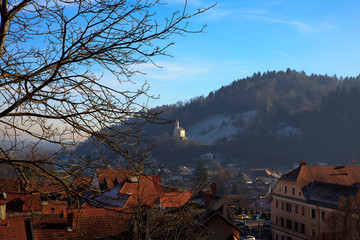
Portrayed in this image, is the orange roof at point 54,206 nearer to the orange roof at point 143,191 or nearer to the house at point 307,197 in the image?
the orange roof at point 143,191

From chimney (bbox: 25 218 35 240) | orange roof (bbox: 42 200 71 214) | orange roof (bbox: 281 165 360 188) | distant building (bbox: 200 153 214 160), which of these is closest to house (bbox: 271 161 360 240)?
orange roof (bbox: 281 165 360 188)

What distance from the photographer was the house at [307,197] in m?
32.3

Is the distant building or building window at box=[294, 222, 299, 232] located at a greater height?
the distant building

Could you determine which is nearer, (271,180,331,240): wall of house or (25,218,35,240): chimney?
(25,218,35,240): chimney

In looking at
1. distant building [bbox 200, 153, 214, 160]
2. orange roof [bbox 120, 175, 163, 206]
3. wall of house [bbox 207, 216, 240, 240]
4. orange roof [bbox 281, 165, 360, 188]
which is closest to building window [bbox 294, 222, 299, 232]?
orange roof [bbox 281, 165, 360, 188]

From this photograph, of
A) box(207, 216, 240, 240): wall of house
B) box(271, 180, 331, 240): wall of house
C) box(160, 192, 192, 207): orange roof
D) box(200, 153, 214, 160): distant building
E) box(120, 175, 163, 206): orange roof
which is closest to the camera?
box(120, 175, 163, 206): orange roof

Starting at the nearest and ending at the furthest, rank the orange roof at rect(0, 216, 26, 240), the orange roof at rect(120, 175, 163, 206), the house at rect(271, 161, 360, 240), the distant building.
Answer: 1. the orange roof at rect(120, 175, 163, 206)
2. the orange roof at rect(0, 216, 26, 240)
3. the house at rect(271, 161, 360, 240)
4. the distant building

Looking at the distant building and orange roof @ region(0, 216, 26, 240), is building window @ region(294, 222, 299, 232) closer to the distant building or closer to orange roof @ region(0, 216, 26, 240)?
orange roof @ region(0, 216, 26, 240)

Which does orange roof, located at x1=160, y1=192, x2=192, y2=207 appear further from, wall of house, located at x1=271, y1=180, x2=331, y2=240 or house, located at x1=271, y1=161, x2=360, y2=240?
wall of house, located at x1=271, y1=180, x2=331, y2=240

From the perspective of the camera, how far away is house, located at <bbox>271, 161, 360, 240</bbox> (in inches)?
1273

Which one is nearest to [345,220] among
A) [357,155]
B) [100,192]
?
[100,192]

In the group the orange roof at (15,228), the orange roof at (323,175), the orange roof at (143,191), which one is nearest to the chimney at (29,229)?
the orange roof at (15,228)

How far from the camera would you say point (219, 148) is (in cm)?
19650

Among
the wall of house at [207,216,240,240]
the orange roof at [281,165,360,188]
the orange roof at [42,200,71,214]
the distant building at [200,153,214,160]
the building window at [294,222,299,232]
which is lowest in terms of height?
the building window at [294,222,299,232]
